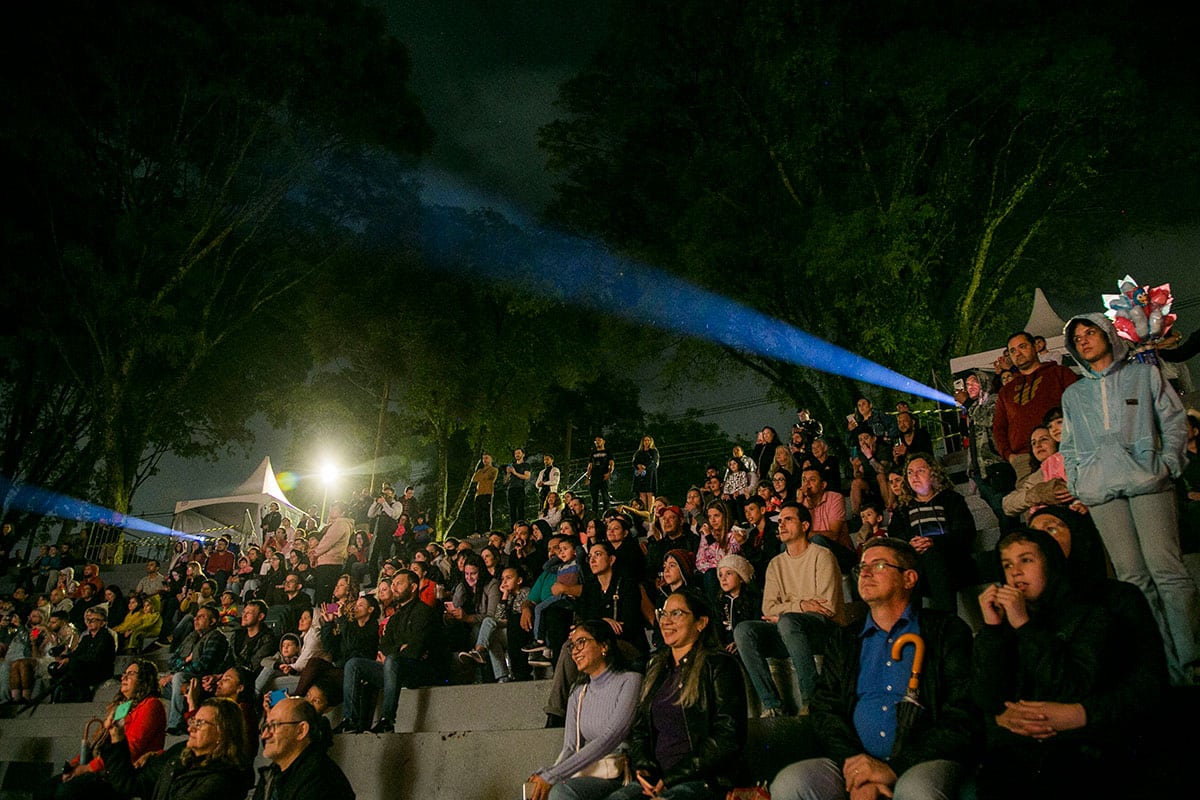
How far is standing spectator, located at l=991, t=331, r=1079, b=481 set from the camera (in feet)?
19.2

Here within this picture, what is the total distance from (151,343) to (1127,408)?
1796 centimetres

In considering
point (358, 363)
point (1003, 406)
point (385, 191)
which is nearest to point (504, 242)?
point (385, 191)

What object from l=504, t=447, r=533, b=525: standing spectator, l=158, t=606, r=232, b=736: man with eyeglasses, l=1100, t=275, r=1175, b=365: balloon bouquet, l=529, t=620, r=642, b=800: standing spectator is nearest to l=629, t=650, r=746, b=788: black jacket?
l=529, t=620, r=642, b=800: standing spectator

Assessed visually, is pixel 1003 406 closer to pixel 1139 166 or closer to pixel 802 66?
pixel 802 66

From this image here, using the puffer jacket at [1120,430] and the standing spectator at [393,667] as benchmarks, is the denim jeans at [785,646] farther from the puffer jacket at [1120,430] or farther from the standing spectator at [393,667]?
the standing spectator at [393,667]

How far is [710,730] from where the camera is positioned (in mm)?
3684

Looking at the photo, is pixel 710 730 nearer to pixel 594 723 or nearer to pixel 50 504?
pixel 594 723

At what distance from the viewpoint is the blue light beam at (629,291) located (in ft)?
50.7

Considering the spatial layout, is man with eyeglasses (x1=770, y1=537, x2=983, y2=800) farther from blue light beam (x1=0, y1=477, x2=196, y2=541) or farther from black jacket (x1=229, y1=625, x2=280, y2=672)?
blue light beam (x1=0, y1=477, x2=196, y2=541)

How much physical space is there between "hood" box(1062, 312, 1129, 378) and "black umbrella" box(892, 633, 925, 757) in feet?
6.25

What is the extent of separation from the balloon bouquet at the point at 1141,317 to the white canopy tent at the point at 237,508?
2121 centimetres

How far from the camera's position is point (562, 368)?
21375 mm

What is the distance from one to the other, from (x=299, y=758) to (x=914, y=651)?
3.25m

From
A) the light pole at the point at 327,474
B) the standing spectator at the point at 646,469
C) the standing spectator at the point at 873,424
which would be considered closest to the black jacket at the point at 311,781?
the standing spectator at the point at 873,424
